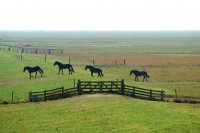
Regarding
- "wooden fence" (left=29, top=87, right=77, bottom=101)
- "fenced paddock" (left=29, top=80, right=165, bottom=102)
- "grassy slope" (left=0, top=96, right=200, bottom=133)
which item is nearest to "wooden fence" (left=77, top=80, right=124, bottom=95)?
"fenced paddock" (left=29, top=80, right=165, bottom=102)

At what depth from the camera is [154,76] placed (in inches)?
2072

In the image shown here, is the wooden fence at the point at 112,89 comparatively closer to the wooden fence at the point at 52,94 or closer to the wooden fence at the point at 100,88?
the wooden fence at the point at 100,88

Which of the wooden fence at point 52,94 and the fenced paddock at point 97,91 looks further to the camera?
the fenced paddock at point 97,91

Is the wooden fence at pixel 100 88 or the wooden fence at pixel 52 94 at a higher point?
the wooden fence at pixel 100 88

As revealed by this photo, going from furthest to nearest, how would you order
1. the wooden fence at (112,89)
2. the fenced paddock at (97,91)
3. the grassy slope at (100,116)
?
the wooden fence at (112,89), the fenced paddock at (97,91), the grassy slope at (100,116)

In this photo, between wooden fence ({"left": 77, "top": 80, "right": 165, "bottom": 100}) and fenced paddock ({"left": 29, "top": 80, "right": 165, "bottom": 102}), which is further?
wooden fence ({"left": 77, "top": 80, "right": 165, "bottom": 100})

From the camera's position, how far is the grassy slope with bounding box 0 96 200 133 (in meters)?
24.0

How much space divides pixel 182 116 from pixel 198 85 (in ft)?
60.8

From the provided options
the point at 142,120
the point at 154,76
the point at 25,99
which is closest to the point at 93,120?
the point at 142,120

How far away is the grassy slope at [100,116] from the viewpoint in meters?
24.0

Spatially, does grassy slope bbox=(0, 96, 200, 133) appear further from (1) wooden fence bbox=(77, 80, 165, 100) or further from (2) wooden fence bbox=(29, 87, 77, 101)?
(1) wooden fence bbox=(77, 80, 165, 100)

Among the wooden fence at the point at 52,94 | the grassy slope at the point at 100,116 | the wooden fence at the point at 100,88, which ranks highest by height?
the wooden fence at the point at 100,88

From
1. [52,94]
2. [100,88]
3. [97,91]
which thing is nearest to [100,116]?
[100,88]

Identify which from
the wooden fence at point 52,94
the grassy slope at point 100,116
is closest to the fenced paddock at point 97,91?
the wooden fence at point 52,94
